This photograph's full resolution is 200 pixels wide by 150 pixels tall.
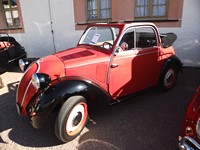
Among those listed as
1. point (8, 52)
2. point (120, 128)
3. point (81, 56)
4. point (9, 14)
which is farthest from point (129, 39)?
point (9, 14)

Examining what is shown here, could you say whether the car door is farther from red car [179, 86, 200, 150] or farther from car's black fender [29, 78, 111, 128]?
red car [179, 86, 200, 150]

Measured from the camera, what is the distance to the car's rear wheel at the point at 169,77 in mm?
3904

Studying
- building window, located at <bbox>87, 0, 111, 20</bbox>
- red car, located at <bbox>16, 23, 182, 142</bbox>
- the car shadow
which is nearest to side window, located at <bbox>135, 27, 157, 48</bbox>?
red car, located at <bbox>16, 23, 182, 142</bbox>

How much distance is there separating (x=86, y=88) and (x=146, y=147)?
1157 millimetres

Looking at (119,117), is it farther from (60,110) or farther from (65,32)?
(65,32)

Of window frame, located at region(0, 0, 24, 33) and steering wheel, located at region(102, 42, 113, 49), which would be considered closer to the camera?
steering wheel, located at region(102, 42, 113, 49)

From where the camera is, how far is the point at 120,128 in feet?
9.64

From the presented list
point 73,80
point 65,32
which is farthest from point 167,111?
point 65,32

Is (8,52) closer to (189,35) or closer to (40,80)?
(40,80)

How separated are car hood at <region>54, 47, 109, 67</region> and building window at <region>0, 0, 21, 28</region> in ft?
21.1

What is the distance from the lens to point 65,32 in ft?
24.2

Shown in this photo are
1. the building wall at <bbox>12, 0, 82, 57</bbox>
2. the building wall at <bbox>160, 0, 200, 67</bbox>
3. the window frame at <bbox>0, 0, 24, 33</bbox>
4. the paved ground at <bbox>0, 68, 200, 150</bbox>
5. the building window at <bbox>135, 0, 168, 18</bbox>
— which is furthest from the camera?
the window frame at <bbox>0, 0, 24, 33</bbox>

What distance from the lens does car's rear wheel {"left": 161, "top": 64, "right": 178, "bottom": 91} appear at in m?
3.90

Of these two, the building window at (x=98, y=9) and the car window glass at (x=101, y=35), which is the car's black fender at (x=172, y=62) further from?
the building window at (x=98, y=9)
